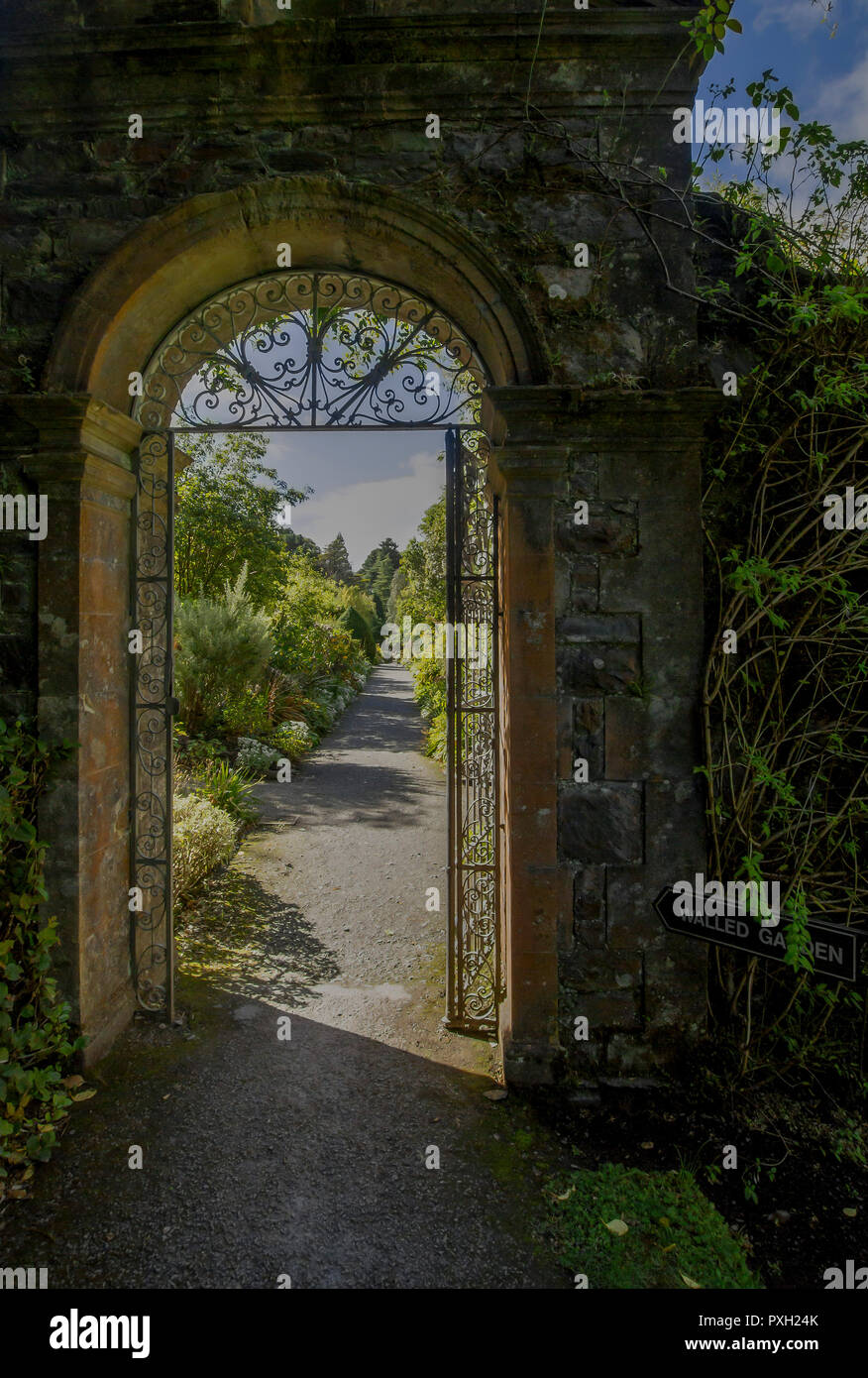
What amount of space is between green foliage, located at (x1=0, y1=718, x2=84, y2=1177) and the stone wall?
5.79 feet

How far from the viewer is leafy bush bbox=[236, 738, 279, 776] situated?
29.4 ft

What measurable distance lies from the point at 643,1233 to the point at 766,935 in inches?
45.3

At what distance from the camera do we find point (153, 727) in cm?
353

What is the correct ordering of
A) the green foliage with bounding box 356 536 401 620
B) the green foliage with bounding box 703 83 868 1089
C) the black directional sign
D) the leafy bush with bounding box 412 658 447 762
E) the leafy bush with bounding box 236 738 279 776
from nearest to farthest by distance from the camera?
the black directional sign < the green foliage with bounding box 703 83 868 1089 < the leafy bush with bounding box 236 738 279 776 < the leafy bush with bounding box 412 658 447 762 < the green foliage with bounding box 356 536 401 620

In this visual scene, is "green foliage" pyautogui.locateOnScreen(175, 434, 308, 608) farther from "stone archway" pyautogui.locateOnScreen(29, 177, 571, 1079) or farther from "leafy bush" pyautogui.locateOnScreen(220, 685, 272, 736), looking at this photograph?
"stone archway" pyautogui.locateOnScreen(29, 177, 571, 1079)

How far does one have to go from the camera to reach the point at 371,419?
3.34 metres

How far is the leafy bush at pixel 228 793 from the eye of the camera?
6.77 meters

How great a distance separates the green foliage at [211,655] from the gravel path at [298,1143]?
5365 millimetres

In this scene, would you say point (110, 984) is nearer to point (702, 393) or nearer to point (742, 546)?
point (742, 546)

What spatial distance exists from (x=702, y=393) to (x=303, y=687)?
1149 centimetres

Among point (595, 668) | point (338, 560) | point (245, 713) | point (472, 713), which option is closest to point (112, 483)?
point (472, 713)

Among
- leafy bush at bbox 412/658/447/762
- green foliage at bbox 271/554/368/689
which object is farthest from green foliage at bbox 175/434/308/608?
leafy bush at bbox 412/658/447/762

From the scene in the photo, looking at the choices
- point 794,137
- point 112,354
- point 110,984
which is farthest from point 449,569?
point 110,984

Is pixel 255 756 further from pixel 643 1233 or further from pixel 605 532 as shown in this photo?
pixel 643 1233
